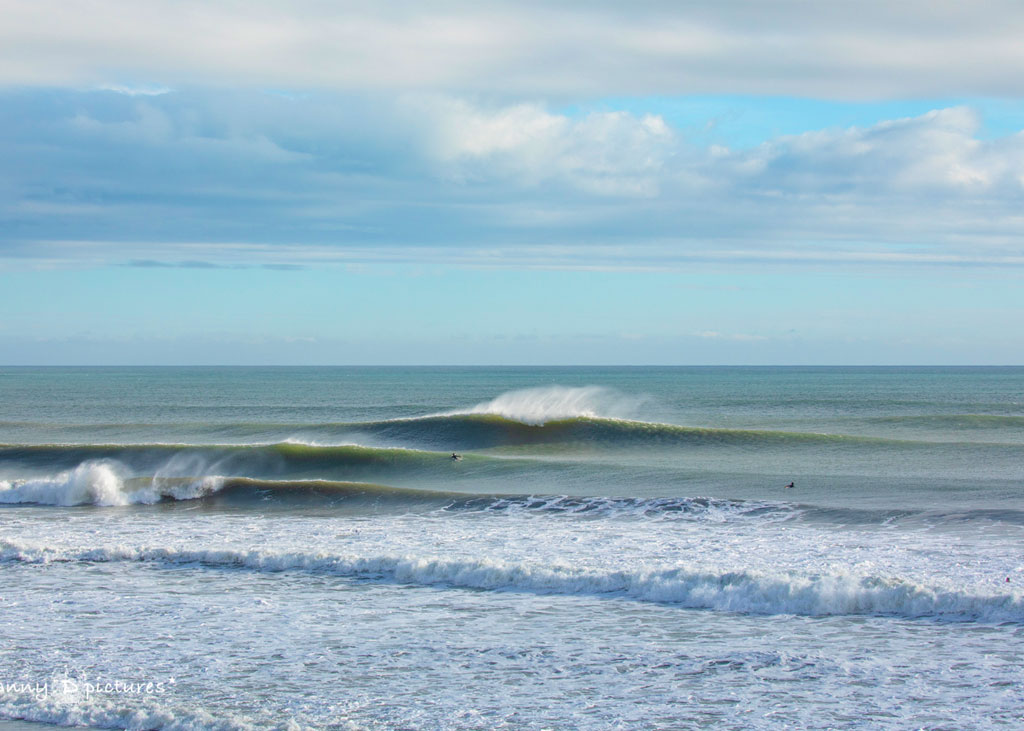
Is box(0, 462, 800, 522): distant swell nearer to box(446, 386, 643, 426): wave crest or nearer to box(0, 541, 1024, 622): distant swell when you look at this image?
box(0, 541, 1024, 622): distant swell

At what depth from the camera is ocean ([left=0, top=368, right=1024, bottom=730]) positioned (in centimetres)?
689

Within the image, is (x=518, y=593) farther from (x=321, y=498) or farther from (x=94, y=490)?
(x=94, y=490)

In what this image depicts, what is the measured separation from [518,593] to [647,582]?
1.49 metres

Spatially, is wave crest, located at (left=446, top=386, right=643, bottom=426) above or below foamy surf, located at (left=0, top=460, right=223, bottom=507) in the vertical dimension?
above

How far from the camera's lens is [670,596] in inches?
388

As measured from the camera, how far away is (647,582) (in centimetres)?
1023

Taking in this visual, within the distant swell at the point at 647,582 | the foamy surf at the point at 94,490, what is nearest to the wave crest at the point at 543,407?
the foamy surf at the point at 94,490

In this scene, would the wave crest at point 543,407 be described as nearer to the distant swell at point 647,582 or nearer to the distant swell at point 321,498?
the distant swell at point 321,498

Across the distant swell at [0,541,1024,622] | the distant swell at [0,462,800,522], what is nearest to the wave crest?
the distant swell at [0,462,800,522]

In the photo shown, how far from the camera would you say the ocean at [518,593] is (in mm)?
6887

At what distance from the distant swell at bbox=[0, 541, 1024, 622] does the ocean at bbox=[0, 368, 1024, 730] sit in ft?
0.10

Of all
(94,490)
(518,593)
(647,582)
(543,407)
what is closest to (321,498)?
(94,490)

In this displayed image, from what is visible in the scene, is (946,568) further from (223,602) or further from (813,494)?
(223,602)

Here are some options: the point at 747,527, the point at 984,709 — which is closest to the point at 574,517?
the point at 747,527
